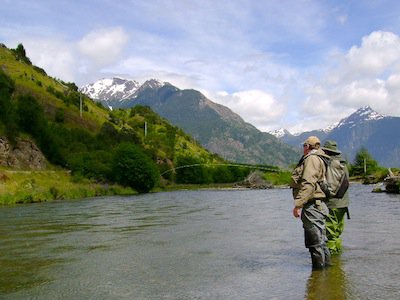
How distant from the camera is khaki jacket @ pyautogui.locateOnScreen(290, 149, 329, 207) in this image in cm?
903

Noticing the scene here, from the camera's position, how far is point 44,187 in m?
50.4

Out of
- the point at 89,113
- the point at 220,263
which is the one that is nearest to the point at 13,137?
the point at 89,113

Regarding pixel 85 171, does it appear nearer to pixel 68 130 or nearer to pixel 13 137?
pixel 13 137

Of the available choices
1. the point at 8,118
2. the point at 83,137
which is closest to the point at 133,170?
the point at 8,118

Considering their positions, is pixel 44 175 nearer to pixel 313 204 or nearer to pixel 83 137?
pixel 83 137

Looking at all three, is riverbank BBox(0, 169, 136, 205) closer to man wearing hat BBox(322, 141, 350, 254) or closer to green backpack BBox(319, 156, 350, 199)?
man wearing hat BBox(322, 141, 350, 254)

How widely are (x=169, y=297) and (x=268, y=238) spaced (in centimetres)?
767

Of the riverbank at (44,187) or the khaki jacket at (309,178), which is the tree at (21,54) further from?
the khaki jacket at (309,178)

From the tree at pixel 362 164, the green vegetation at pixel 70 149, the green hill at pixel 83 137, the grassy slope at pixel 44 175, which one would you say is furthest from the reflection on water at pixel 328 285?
the tree at pixel 362 164

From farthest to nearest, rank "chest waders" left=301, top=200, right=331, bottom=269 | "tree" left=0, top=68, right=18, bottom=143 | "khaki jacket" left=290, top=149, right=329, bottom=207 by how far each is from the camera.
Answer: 1. "tree" left=0, top=68, right=18, bottom=143
2. "chest waders" left=301, top=200, right=331, bottom=269
3. "khaki jacket" left=290, top=149, right=329, bottom=207

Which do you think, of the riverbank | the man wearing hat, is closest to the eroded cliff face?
the riverbank

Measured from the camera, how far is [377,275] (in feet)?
28.5

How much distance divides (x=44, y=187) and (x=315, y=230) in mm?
45587

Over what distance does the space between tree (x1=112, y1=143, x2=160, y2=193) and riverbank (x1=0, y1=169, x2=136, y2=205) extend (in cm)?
527
